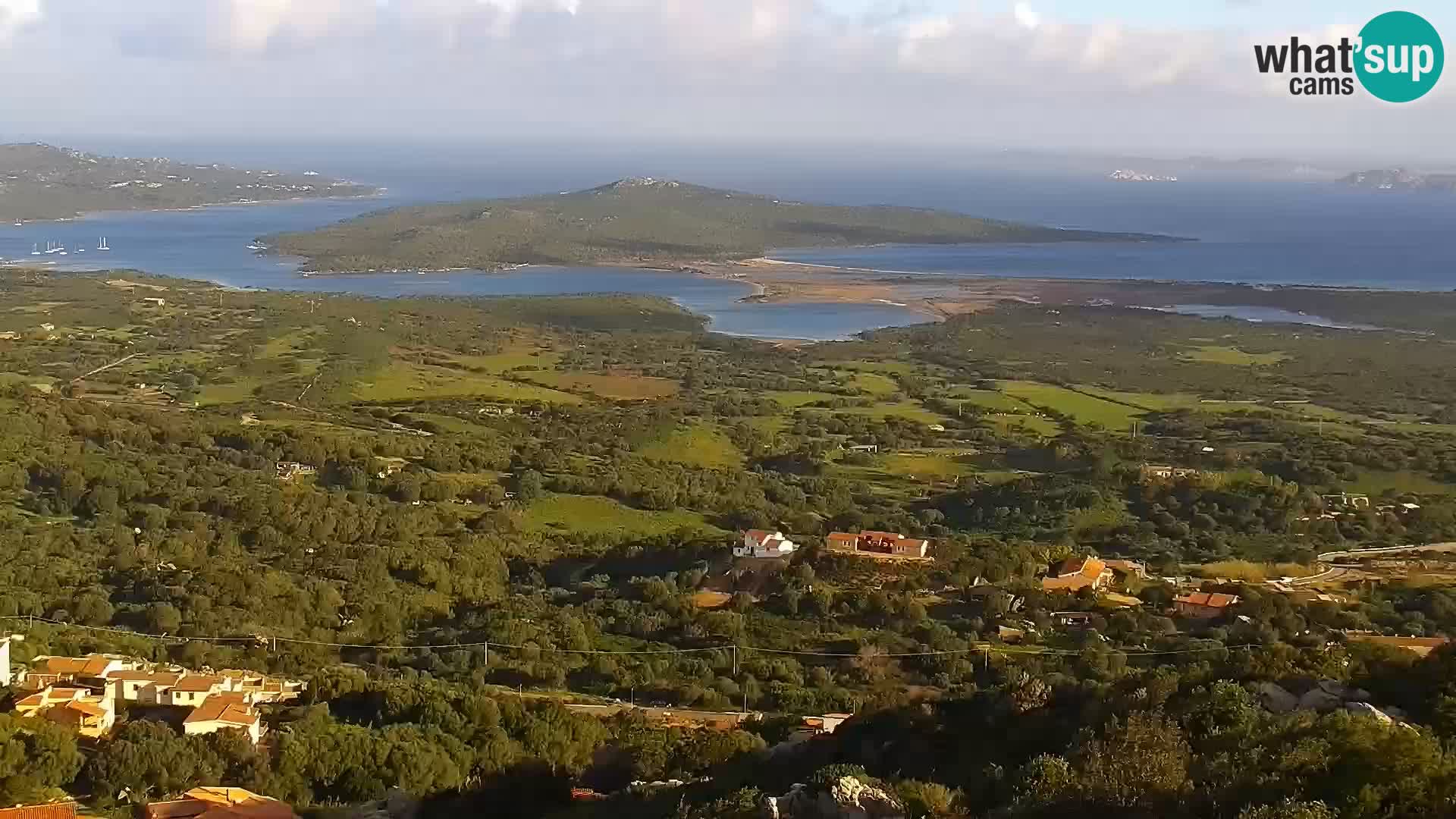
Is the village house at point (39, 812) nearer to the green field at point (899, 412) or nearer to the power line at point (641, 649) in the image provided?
the power line at point (641, 649)

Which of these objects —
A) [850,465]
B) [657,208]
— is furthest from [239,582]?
[657,208]

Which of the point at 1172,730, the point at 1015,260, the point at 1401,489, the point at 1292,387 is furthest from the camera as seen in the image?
the point at 1015,260

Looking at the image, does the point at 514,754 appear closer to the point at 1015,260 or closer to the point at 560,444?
the point at 560,444

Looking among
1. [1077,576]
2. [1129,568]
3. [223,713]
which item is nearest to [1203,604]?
[1077,576]

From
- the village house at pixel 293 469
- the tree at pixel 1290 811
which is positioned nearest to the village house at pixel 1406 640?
the tree at pixel 1290 811

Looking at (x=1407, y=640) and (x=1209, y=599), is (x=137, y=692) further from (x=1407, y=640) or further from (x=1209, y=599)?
(x=1407, y=640)

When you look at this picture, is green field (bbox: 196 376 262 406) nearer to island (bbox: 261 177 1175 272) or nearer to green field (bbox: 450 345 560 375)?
green field (bbox: 450 345 560 375)
